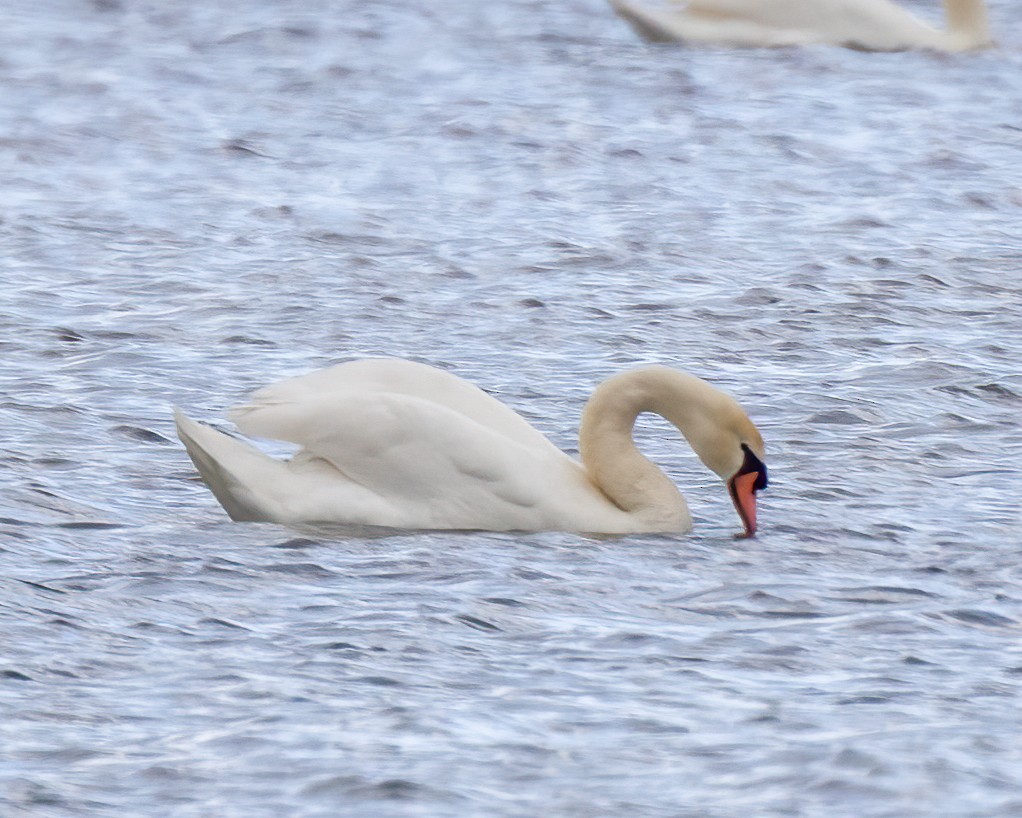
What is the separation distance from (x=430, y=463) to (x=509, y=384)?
7.08 ft

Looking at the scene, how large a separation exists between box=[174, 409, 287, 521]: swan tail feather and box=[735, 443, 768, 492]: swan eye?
153 cm

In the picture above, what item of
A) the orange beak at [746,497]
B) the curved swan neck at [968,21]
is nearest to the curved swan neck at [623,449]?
the orange beak at [746,497]

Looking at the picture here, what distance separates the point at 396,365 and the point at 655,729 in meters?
2.69

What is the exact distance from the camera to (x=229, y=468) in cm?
896

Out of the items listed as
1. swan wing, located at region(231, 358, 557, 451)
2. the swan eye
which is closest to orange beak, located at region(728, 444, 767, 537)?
the swan eye

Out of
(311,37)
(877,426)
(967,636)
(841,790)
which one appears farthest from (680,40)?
(841,790)

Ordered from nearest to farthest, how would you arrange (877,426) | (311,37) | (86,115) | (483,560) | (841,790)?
(841,790), (483,560), (877,426), (86,115), (311,37)

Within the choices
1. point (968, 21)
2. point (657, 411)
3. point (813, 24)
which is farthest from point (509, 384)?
point (968, 21)

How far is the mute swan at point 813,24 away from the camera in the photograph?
20.3m

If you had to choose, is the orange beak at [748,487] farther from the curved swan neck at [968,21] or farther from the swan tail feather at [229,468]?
the curved swan neck at [968,21]

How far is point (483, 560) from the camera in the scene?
8.64 metres

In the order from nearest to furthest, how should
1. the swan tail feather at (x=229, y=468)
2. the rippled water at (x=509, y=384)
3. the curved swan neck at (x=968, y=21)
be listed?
the rippled water at (x=509, y=384)
the swan tail feather at (x=229, y=468)
the curved swan neck at (x=968, y=21)

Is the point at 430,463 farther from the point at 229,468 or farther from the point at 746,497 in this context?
the point at 746,497

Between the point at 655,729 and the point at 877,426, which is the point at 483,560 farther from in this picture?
the point at 877,426
